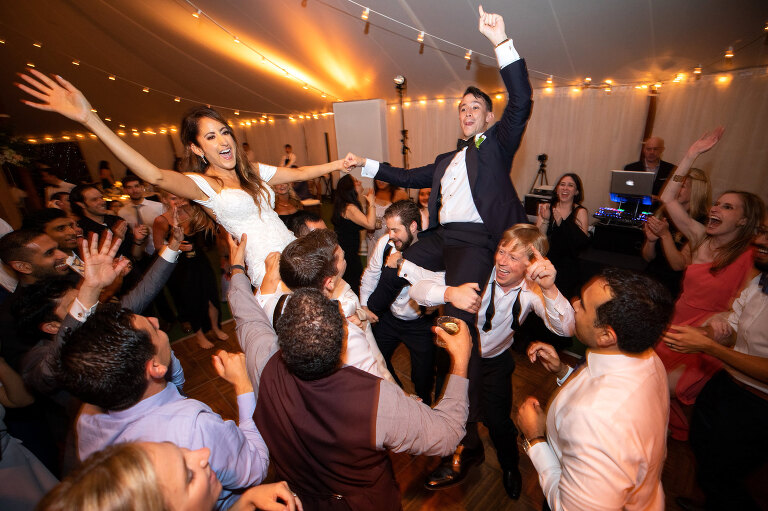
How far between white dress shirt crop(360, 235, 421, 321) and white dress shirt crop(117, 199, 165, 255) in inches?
114

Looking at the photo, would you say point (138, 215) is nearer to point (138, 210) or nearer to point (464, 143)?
point (138, 210)

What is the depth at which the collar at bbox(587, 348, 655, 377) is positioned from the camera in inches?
45.4

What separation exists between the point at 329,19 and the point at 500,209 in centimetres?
495

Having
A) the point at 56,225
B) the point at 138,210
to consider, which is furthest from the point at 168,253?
the point at 138,210

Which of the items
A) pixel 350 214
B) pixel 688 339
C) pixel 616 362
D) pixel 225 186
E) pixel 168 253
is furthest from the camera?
pixel 350 214

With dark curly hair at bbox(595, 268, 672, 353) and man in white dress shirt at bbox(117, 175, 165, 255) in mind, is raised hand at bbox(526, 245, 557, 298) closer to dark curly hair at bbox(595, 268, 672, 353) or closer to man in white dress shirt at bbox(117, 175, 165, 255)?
dark curly hair at bbox(595, 268, 672, 353)

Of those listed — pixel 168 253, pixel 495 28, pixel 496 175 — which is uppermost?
pixel 495 28

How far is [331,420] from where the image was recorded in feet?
3.49

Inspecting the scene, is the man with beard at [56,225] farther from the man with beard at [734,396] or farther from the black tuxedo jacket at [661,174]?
the black tuxedo jacket at [661,174]

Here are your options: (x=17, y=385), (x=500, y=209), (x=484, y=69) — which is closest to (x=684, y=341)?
(x=500, y=209)

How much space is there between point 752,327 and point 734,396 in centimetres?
40

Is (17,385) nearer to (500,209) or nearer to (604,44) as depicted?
(500,209)

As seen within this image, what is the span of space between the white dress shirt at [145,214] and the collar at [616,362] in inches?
174

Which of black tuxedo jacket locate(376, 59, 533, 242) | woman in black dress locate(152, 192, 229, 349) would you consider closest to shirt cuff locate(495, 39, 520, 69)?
black tuxedo jacket locate(376, 59, 533, 242)
